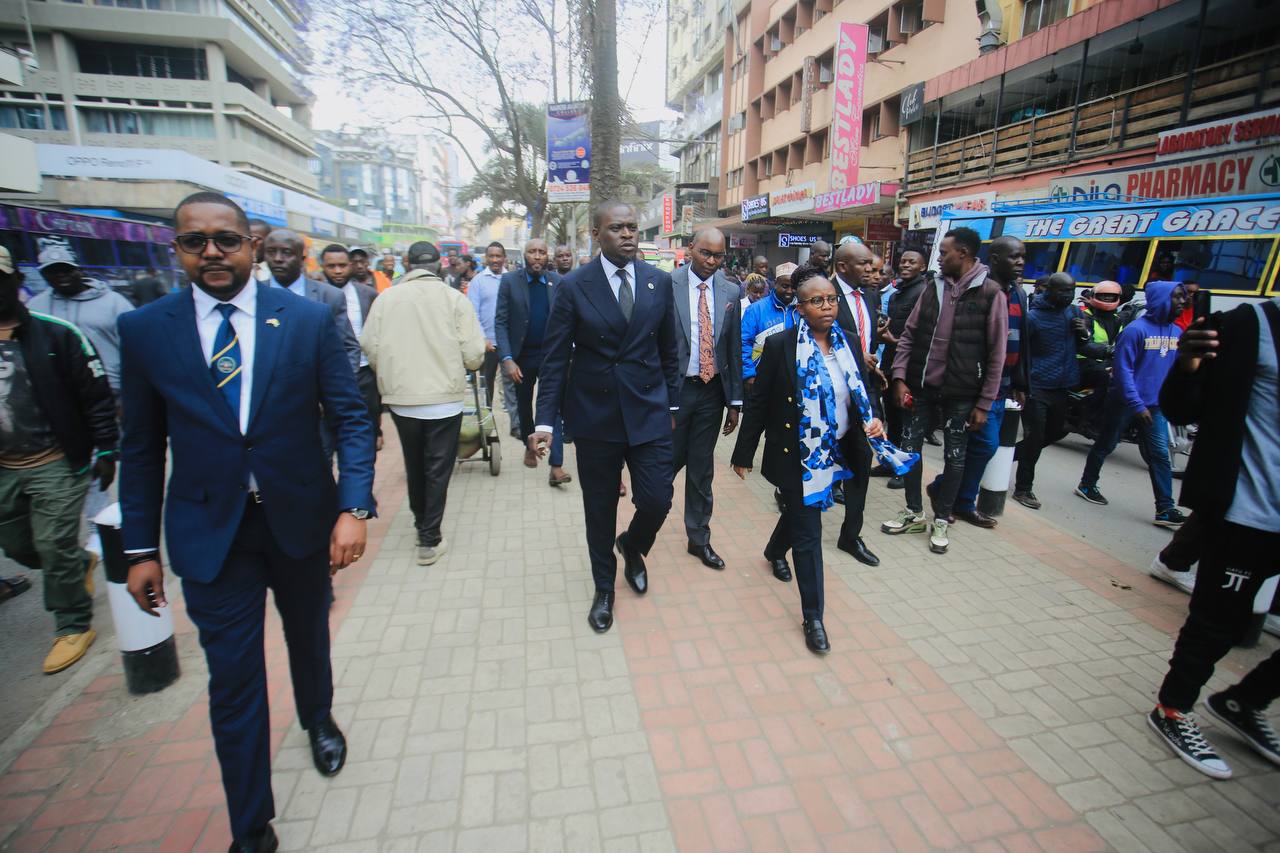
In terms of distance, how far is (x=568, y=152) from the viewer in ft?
34.7

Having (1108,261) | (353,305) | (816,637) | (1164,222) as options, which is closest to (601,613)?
(816,637)

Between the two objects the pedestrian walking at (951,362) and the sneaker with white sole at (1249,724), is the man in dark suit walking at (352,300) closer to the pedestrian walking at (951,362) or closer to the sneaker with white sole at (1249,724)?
the pedestrian walking at (951,362)

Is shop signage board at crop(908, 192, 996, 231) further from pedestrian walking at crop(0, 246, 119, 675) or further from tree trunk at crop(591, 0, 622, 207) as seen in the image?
pedestrian walking at crop(0, 246, 119, 675)

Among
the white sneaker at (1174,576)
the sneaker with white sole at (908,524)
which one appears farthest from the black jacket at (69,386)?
the white sneaker at (1174,576)

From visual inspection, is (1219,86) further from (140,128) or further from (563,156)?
(140,128)

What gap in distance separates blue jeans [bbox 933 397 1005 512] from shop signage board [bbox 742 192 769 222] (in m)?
20.0

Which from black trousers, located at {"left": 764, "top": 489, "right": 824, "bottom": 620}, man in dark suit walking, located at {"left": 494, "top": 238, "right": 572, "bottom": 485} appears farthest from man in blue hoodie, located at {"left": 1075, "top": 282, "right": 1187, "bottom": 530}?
man in dark suit walking, located at {"left": 494, "top": 238, "right": 572, "bottom": 485}

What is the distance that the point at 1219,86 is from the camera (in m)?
10.4

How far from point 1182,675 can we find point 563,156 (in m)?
10.4

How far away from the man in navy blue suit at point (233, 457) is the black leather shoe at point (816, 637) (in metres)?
2.34

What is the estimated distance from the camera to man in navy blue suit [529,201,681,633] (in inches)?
129

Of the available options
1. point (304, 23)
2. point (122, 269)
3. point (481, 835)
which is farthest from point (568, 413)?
point (304, 23)

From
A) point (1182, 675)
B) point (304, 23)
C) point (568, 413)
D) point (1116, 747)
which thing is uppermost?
point (304, 23)

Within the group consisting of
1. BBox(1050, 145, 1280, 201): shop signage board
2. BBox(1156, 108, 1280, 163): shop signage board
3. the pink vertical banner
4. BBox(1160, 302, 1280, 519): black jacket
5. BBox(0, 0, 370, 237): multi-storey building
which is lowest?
BBox(1160, 302, 1280, 519): black jacket
